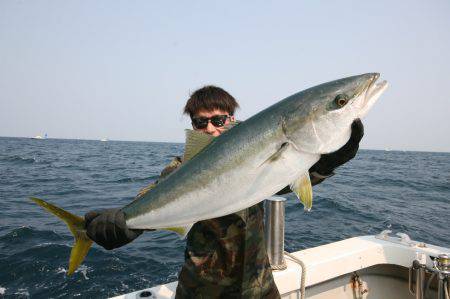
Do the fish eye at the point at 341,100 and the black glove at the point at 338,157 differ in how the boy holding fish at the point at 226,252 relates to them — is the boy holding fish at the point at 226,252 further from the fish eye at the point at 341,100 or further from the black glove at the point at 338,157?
the fish eye at the point at 341,100

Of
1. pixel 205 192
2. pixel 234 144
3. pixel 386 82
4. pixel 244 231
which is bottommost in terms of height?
pixel 244 231

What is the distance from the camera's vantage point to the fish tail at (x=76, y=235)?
309 cm

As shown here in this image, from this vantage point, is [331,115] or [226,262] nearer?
[331,115]

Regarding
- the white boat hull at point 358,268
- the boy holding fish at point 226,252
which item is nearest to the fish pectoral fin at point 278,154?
the boy holding fish at point 226,252

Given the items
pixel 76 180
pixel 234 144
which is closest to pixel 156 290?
pixel 234 144

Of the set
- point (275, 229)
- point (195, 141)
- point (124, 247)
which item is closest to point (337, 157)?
point (195, 141)

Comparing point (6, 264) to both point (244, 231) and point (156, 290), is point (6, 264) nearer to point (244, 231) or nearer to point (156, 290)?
point (156, 290)

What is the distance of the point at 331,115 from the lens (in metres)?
2.41

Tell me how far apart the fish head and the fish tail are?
7.25ft

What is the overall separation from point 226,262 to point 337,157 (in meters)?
1.47

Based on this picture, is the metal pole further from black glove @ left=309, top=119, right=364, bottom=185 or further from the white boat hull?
black glove @ left=309, top=119, right=364, bottom=185

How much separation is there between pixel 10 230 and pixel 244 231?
37.6 ft

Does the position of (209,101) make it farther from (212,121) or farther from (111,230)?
(111,230)

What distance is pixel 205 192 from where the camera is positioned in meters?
2.55
